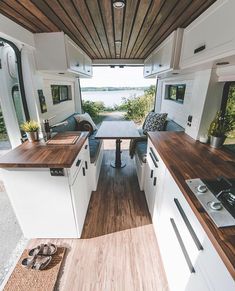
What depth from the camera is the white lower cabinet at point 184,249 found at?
68 cm

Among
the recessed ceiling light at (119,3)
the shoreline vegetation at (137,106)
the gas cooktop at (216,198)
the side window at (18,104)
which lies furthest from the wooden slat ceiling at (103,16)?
the shoreline vegetation at (137,106)

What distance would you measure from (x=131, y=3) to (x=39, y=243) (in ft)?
7.66

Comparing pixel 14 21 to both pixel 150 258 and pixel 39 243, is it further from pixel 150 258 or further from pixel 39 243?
pixel 150 258

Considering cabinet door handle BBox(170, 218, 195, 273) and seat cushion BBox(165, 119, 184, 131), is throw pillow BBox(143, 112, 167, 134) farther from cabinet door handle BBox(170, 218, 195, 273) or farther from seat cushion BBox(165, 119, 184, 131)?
cabinet door handle BBox(170, 218, 195, 273)

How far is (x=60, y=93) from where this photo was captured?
3039 millimetres

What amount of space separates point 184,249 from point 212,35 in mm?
1439

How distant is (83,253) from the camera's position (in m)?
1.54

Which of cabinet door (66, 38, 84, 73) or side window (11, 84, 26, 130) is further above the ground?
cabinet door (66, 38, 84, 73)

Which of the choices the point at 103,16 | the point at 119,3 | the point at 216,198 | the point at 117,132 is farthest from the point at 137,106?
the point at 216,198

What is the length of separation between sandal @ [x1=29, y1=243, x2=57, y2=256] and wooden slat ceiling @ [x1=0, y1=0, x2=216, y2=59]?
6.82 feet

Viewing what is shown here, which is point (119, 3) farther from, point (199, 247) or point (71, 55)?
point (199, 247)

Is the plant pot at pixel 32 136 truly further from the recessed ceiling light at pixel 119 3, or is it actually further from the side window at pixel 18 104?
the recessed ceiling light at pixel 119 3

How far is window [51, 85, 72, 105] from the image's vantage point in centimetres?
270

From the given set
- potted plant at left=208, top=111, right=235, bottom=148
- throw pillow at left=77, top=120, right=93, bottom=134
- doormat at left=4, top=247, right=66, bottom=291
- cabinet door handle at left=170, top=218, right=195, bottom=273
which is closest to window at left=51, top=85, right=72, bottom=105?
throw pillow at left=77, top=120, right=93, bottom=134
